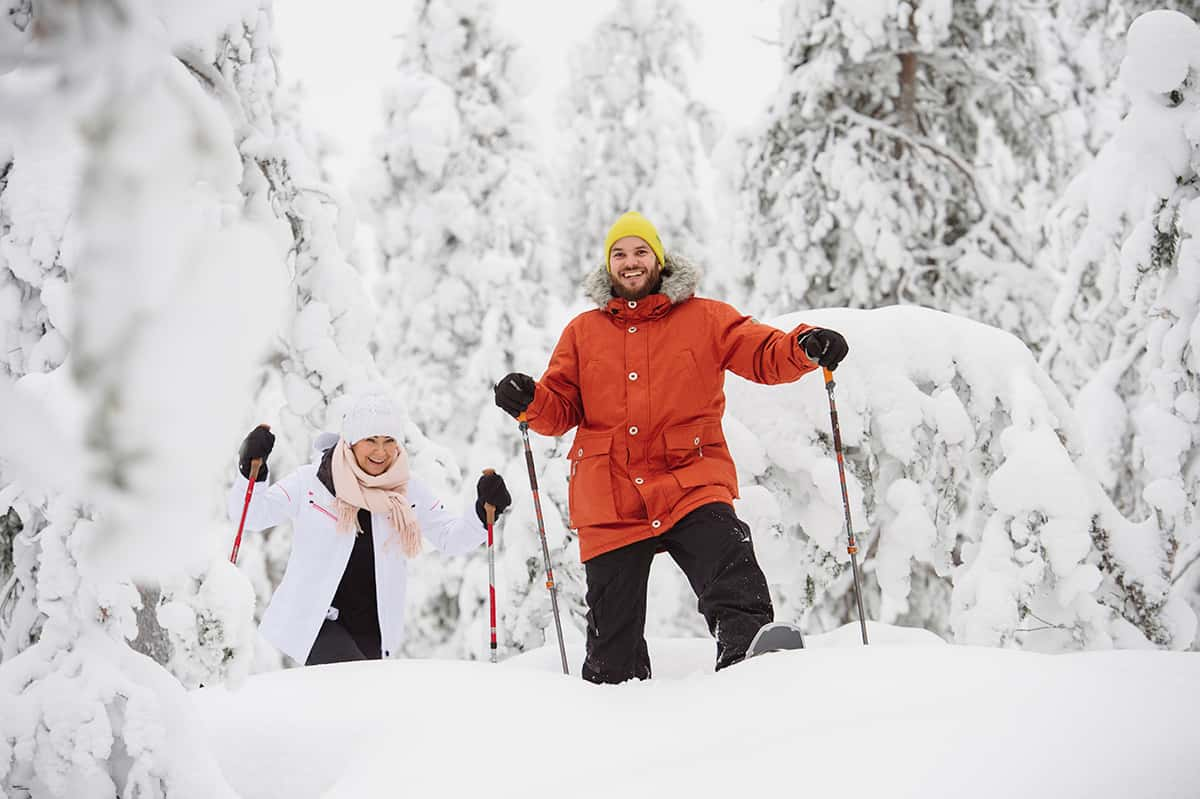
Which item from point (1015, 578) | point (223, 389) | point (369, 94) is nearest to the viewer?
point (223, 389)

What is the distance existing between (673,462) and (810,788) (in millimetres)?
1958

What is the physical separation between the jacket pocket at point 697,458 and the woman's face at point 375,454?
132 centimetres

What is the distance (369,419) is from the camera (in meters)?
4.16

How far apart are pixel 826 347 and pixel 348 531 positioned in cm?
215

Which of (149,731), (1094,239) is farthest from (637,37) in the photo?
(149,731)

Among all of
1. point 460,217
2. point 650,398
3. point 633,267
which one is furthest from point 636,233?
point 460,217

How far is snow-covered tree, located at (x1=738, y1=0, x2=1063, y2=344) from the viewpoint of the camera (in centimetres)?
759

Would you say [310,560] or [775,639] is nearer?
[775,639]

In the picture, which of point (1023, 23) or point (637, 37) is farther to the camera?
point (637, 37)

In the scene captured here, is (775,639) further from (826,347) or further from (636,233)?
(636,233)

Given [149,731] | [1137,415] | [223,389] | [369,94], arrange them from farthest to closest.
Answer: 1. [369,94]
2. [1137,415]
3. [149,731]
4. [223,389]

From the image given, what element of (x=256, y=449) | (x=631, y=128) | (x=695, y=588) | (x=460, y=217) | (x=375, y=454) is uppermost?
(x=631, y=128)

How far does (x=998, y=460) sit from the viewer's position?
175 inches

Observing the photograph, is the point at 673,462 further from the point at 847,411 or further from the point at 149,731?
the point at 149,731
